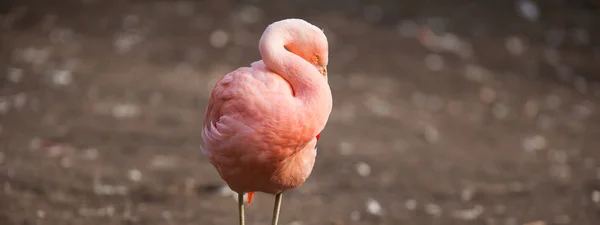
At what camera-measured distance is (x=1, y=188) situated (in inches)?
176

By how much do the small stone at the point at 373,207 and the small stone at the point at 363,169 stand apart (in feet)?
2.02

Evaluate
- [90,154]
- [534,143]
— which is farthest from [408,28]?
[90,154]

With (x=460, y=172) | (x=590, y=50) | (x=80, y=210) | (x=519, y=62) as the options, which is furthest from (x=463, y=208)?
(x=590, y=50)

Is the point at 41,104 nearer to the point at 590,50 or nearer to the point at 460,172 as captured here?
the point at 460,172

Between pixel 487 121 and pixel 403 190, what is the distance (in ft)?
7.56

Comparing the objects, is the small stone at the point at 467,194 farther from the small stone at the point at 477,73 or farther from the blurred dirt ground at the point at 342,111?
the small stone at the point at 477,73

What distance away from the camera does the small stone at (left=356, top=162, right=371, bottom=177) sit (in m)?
5.48

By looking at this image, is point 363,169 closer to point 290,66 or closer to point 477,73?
point 290,66

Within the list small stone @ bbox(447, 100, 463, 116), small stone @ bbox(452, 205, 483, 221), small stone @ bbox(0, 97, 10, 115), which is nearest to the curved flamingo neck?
small stone @ bbox(452, 205, 483, 221)

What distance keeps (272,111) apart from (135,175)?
249 cm

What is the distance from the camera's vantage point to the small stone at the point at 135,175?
5.01m

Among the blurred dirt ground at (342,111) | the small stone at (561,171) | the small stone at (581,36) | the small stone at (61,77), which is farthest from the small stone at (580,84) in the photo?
the small stone at (61,77)

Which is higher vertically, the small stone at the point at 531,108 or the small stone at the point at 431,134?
the small stone at the point at 531,108

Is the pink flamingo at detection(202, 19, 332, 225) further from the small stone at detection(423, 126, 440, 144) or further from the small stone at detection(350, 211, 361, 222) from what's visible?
the small stone at detection(423, 126, 440, 144)
